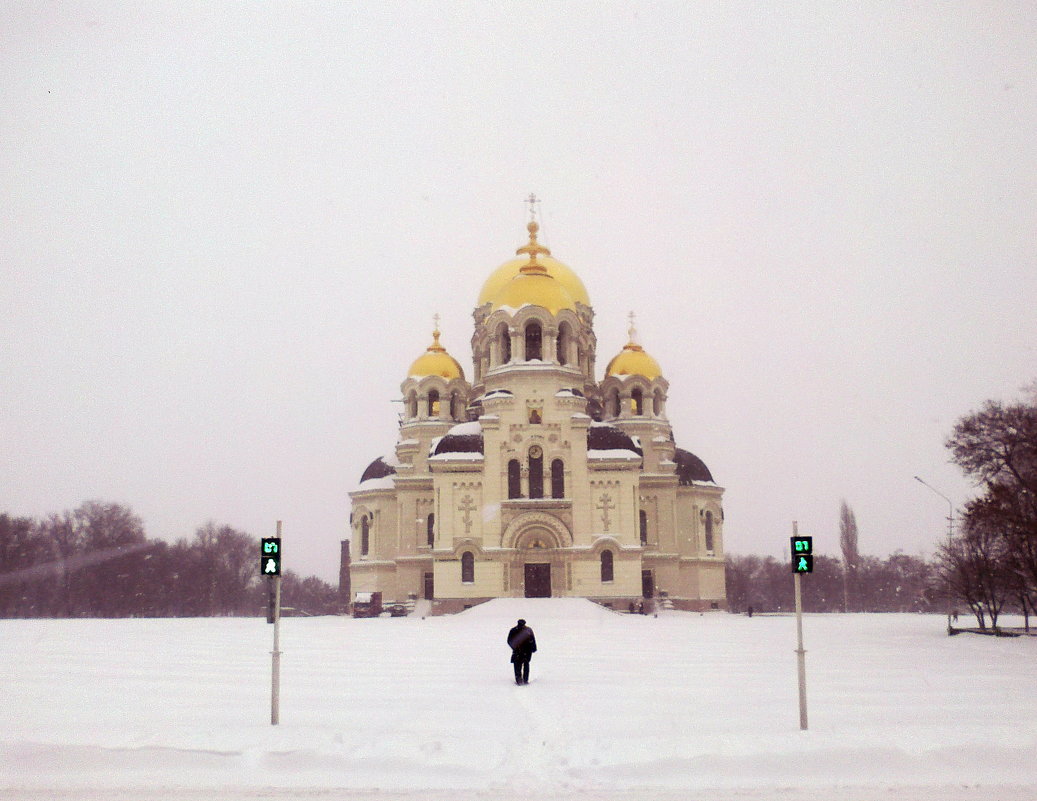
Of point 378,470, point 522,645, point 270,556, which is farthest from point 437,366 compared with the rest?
point 270,556

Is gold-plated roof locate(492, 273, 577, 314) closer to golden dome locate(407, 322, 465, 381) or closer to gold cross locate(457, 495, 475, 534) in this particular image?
golden dome locate(407, 322, 465, 381)

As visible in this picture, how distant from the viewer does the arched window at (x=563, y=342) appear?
2114 inches

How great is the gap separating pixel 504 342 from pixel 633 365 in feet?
32.7

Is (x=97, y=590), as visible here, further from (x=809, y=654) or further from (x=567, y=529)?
(x=809, y=654)

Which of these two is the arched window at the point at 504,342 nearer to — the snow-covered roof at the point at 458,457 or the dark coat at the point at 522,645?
the snow-covered roof at the point at 458,457

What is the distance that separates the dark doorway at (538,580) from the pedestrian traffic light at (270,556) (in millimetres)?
37537

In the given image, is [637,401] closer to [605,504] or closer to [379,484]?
[605,504]

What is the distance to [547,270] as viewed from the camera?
5959 cm

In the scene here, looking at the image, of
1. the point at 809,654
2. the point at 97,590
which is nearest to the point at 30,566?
the point at 97,590

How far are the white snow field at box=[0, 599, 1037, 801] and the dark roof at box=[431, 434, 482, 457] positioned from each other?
28.1 metres

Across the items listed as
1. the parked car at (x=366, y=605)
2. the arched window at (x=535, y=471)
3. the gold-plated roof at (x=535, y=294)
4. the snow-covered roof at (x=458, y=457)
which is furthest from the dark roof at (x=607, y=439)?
the parked car at (x=366, y=605)

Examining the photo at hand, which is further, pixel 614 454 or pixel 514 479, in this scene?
pixel 614 454

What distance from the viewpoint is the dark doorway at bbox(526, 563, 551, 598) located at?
50594 millimetres

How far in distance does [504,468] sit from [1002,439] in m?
25.8
